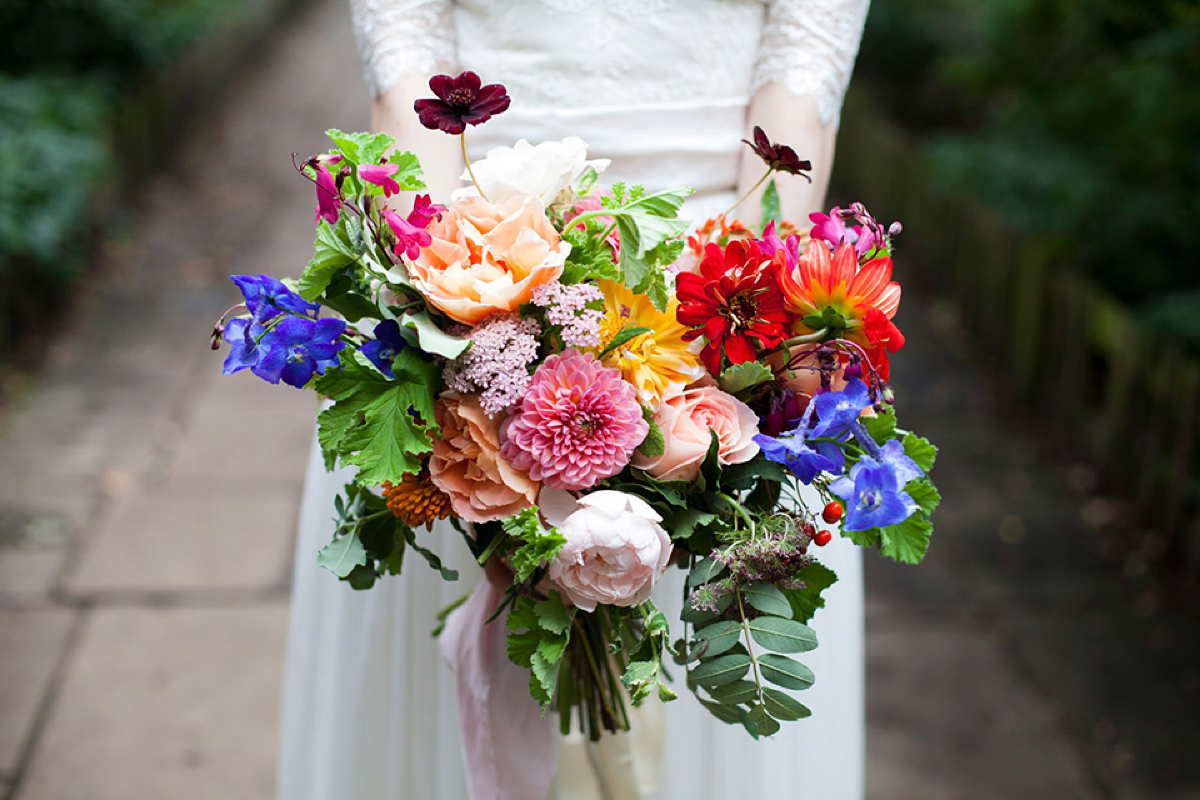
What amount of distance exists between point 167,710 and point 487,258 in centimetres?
221

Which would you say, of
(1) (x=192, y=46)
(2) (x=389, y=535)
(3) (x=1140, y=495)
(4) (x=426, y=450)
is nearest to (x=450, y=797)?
(2) (x=389, y=535)

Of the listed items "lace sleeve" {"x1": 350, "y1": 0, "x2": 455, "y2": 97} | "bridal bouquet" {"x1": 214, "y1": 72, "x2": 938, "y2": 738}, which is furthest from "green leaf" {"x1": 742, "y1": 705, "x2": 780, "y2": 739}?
"lace sleeve" {"x1": 350, "y1": 0, "x2": 455, "y2": 97}

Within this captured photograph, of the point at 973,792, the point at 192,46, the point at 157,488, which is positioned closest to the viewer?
the point at 973,792

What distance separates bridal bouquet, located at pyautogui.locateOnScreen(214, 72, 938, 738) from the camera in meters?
1.24

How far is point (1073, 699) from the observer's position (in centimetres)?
318

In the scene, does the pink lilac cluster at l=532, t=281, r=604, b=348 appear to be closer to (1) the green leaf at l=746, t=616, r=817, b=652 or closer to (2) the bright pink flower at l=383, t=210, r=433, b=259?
(2) the bright pink flower at l=383, t=210, r=433, b=259

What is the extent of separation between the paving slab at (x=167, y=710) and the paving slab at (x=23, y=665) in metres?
0.05

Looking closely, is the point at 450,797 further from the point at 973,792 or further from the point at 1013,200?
the point at 1013,200

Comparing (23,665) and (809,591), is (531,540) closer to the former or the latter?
(809,591)

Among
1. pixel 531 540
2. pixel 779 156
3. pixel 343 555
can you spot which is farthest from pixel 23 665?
pixel 779 156

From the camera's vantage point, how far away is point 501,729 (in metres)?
1.69

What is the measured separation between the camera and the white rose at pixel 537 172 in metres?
1.32

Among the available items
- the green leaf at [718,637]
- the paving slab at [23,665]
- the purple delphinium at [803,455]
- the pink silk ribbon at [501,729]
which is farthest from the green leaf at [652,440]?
the paving slab at [23,665]

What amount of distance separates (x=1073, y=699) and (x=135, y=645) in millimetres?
2554
